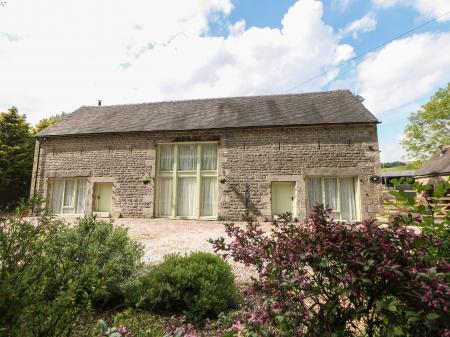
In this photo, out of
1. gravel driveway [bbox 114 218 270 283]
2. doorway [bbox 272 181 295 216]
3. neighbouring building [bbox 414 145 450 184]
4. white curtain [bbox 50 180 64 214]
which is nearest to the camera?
gravel driveway [bbox 114 218 270 283]

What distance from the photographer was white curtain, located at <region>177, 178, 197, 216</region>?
1265 centimetres

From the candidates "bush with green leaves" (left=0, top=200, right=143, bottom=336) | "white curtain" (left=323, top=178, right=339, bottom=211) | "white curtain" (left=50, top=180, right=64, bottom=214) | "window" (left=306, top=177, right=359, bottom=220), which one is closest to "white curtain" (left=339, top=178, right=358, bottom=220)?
"window" (left=306, top=177, right=359, bottom=220)

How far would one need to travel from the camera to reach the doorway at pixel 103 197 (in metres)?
13.4

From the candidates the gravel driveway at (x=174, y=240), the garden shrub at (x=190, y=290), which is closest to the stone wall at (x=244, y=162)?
the gravel driveway at (x=174, y=240)

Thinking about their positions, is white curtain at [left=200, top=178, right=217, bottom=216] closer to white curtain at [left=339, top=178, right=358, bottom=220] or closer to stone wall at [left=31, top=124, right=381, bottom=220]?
stone wall at [left=31, top=124, right=381, bottom=220]

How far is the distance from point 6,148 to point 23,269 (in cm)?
2183

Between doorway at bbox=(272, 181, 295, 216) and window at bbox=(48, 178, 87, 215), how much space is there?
10038 mm

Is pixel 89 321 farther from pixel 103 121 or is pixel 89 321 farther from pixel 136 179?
pixel 103 121

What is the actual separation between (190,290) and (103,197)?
11826mm

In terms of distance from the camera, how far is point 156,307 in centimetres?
333

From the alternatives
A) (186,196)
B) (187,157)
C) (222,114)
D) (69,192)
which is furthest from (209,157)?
(69,192)

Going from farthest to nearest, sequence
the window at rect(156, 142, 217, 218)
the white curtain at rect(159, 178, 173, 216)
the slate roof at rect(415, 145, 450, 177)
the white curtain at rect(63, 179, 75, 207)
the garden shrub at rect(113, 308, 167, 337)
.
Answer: the slate roof at rect(415, 145, 450, 177), the white curtain at rect(63, 179, 75, 207), the white curtain at rect(159, 178, 173, 216), the window at rect(156, 142, 217, 218), the garden shrub at rect(113, 308, 167, 337)

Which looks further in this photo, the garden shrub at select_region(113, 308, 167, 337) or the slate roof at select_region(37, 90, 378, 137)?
the slate roof at select_region(37, 90, 378, 137)

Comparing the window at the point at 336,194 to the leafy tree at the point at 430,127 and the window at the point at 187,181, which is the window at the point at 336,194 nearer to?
the window at the point at 187,181
